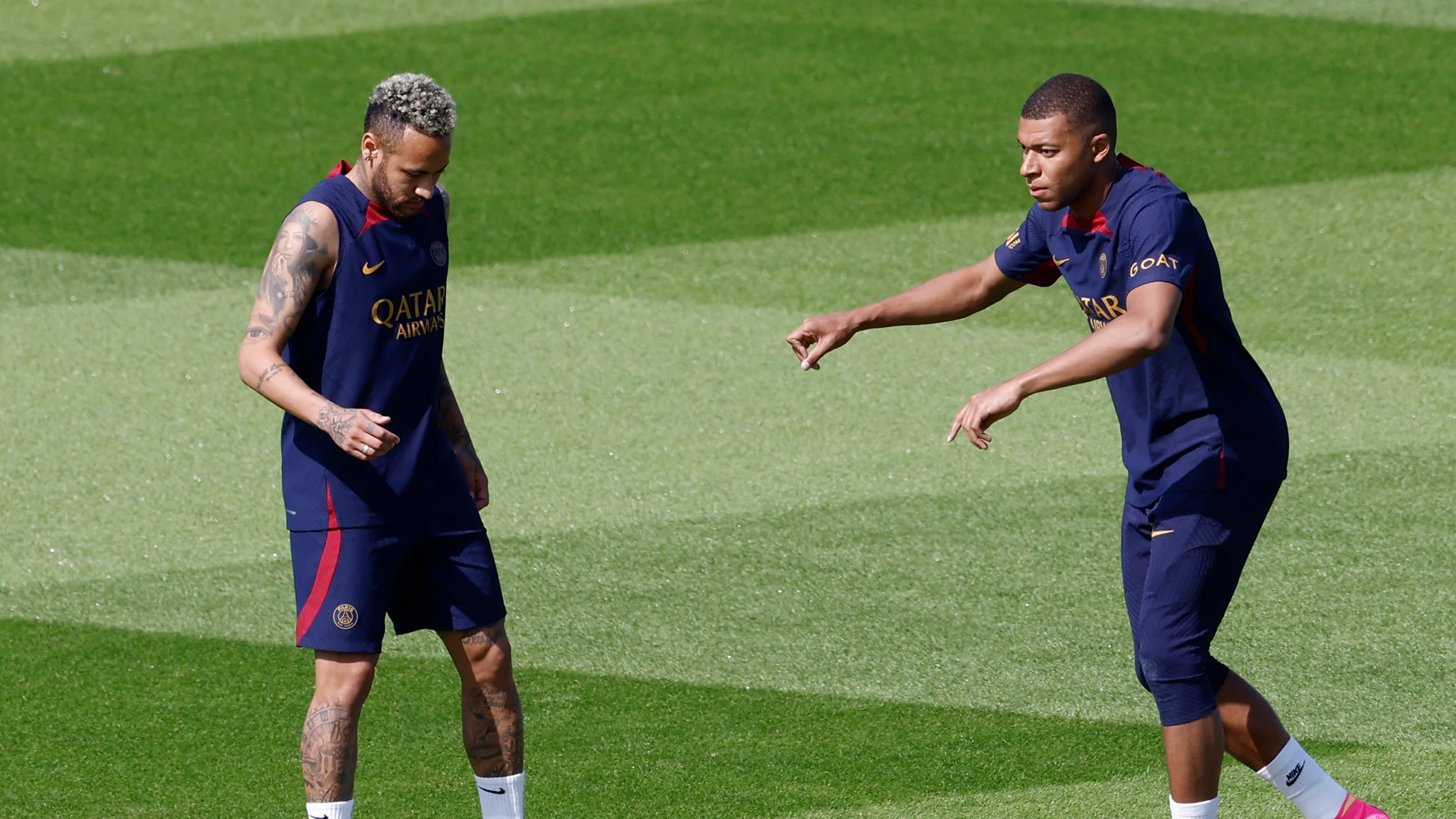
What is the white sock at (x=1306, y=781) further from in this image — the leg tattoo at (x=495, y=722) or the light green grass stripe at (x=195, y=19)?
the light green grass stripe at (x=195, y=19)

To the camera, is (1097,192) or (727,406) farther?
(727,406)

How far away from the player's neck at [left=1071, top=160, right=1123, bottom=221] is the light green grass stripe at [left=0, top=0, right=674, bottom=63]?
1715 cm

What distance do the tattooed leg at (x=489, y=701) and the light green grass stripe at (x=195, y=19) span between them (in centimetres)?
1658

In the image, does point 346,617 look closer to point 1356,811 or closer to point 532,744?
point 532,744

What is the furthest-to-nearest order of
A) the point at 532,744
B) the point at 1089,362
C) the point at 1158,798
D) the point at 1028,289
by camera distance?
the point at 1028,289
the point at 532,744
the point at 1158,798
the point at 1089,362

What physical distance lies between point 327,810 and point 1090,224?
2.86 meters

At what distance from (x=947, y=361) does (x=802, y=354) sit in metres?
6.48

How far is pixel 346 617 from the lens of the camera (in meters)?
6.08

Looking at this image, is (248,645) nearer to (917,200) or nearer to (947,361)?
(947,361)

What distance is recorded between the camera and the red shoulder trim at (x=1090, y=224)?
6039 mm

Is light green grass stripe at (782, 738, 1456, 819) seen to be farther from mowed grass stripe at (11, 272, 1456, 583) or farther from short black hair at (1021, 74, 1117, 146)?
mowed grass stripe at (11, 272, 1456, 583)

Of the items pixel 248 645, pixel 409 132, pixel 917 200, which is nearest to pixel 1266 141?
pixel 917 200

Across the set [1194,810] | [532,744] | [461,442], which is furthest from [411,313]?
[1194,810]

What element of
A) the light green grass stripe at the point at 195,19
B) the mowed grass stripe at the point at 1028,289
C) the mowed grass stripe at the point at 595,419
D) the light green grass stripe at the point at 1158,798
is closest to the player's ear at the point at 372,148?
Answer: the light green grass stripe at the point at 1158,798
